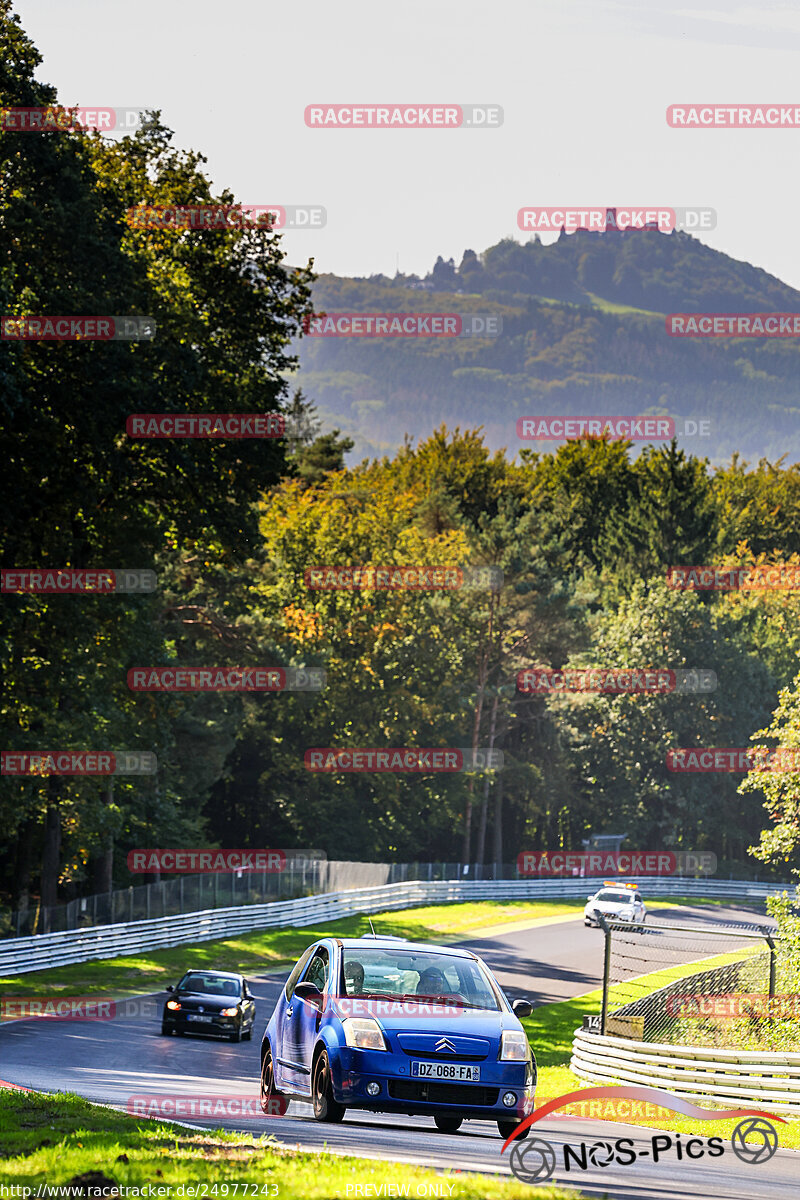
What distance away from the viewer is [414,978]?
1116 cm

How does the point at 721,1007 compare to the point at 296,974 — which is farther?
the point at 721,1007

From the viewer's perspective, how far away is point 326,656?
6581 centimetres

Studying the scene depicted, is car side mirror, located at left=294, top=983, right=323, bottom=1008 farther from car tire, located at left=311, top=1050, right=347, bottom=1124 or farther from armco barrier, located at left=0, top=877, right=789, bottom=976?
armco barrier, located at left=0, top=877, right=789, bottom=976

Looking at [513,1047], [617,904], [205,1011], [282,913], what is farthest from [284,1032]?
[617,904]

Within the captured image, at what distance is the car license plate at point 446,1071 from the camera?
10086mm

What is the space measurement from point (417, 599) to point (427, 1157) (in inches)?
2472

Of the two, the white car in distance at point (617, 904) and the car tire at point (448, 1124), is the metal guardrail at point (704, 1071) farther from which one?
the white car in distance at point (617, 904)

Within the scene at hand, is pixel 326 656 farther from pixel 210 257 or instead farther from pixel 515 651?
pixel 210 257

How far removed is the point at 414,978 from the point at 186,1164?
2.77 m

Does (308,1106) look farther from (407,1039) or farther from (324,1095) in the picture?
(407,1039)

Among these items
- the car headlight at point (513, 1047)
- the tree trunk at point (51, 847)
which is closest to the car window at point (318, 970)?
the car headlight at point (513, 1047)

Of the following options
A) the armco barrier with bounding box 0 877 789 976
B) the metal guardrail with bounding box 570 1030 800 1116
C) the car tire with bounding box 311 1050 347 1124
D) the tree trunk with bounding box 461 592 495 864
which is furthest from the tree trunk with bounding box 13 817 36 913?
the tree trunk with bounding box 461 592 495 864

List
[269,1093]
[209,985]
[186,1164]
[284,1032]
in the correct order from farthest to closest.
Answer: [209,985] < [269,1093] < [284,1032] < [186,1164]

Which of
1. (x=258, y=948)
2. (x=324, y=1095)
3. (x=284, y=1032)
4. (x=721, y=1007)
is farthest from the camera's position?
(x=258, y=948)
